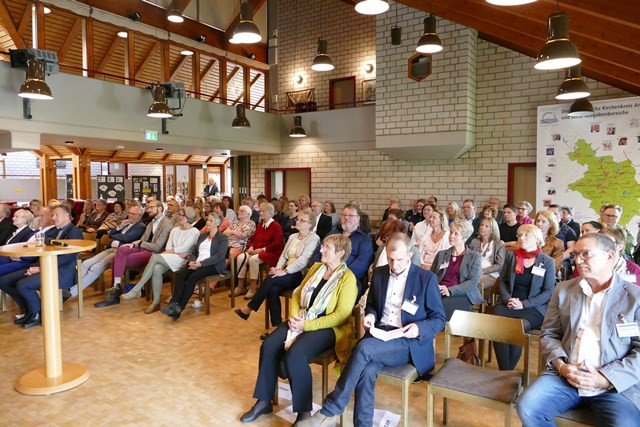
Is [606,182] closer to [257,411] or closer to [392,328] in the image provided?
[392,328]

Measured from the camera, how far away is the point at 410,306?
2.62 meters

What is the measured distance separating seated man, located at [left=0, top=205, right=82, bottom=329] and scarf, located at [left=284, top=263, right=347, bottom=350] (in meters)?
2.87

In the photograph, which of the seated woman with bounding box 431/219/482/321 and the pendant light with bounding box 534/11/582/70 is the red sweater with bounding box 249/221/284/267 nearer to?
the seated woman with bounding box 431/219/482/321

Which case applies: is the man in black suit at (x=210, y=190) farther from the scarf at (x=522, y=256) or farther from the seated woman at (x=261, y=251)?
the scarf at (x=522, y=256)

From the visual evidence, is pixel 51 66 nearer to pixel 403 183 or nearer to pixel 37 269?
pixel 37 269

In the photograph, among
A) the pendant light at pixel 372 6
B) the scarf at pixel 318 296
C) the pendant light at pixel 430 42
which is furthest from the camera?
the pendant light at pixel 430 42

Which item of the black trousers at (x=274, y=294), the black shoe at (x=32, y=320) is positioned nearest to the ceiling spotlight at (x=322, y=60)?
the black trousers at (x=274, y=294)

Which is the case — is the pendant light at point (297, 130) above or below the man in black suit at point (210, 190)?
above

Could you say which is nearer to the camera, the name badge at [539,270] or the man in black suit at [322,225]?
the name badge at [539,270]

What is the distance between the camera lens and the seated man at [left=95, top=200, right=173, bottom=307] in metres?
5.46

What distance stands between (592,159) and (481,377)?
6.62 meters

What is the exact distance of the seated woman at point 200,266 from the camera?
4871mm

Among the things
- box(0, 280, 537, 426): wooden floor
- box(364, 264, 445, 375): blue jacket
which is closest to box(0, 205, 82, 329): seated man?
box(0, 280, 537, 426): wooden floor

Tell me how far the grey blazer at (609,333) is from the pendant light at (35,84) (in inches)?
242
